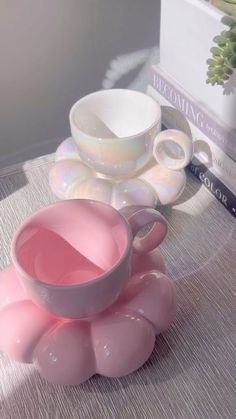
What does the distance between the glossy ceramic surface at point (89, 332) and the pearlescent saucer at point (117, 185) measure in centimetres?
10

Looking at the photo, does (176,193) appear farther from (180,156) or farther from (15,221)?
(15,221)

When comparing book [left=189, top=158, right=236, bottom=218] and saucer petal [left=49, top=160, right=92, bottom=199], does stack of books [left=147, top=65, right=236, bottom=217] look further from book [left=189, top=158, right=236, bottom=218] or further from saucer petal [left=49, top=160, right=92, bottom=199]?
saucer petal [left=49, top=160, right=92, bottom=199]

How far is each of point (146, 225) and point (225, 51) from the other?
152 mm

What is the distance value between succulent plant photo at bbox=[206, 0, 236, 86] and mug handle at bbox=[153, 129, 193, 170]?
0.05 m

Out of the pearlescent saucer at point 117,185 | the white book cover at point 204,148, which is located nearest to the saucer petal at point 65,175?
the pearlescent saucer at point 117,185

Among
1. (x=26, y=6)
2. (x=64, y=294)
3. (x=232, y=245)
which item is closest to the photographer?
(x=64, y=294)

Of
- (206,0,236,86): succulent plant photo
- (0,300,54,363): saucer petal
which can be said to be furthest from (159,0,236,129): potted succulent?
(0,300,54,363): saucer petal

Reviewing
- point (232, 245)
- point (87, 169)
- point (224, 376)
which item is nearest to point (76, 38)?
point (87, 169)

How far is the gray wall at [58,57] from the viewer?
0.60m

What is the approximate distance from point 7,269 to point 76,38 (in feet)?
1.18

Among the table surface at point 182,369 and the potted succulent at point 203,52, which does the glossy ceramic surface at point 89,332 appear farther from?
the potted succulent at point 203,52

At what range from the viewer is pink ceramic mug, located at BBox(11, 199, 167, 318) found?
32cm

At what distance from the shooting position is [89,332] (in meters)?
0.34

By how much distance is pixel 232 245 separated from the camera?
1.46 ft
